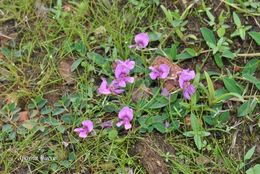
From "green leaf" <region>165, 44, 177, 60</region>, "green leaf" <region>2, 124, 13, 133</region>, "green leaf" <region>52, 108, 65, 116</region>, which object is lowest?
"green leaf" <region>2, 124, 13, 133</region>

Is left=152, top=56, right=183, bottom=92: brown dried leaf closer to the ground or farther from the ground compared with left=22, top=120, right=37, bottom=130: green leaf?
farther from the ground

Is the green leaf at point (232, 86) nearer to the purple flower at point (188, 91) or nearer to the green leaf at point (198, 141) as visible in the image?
the purple flower at point (188, 91)

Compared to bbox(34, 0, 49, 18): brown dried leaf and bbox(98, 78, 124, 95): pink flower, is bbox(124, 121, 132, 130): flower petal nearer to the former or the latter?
bbox(98, 78, 124, 95): pink flower

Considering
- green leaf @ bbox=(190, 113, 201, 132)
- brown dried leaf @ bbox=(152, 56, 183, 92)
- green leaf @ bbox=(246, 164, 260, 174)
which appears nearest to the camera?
green leaf @ bbox=(246, 164, 260, 174)

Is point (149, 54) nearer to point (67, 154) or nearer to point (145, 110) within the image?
point (145, 110)

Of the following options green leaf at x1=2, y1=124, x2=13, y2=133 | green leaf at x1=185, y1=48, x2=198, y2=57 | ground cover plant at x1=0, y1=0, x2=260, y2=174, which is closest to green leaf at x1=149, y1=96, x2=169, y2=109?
ground cover plant at x1=0, y1=0, x2=260, y2=174

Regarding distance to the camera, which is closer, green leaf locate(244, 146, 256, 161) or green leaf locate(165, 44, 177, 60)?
green leaf locate(244, 146, 256, 161)

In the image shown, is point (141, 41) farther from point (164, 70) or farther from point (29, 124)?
point (29, 124)
